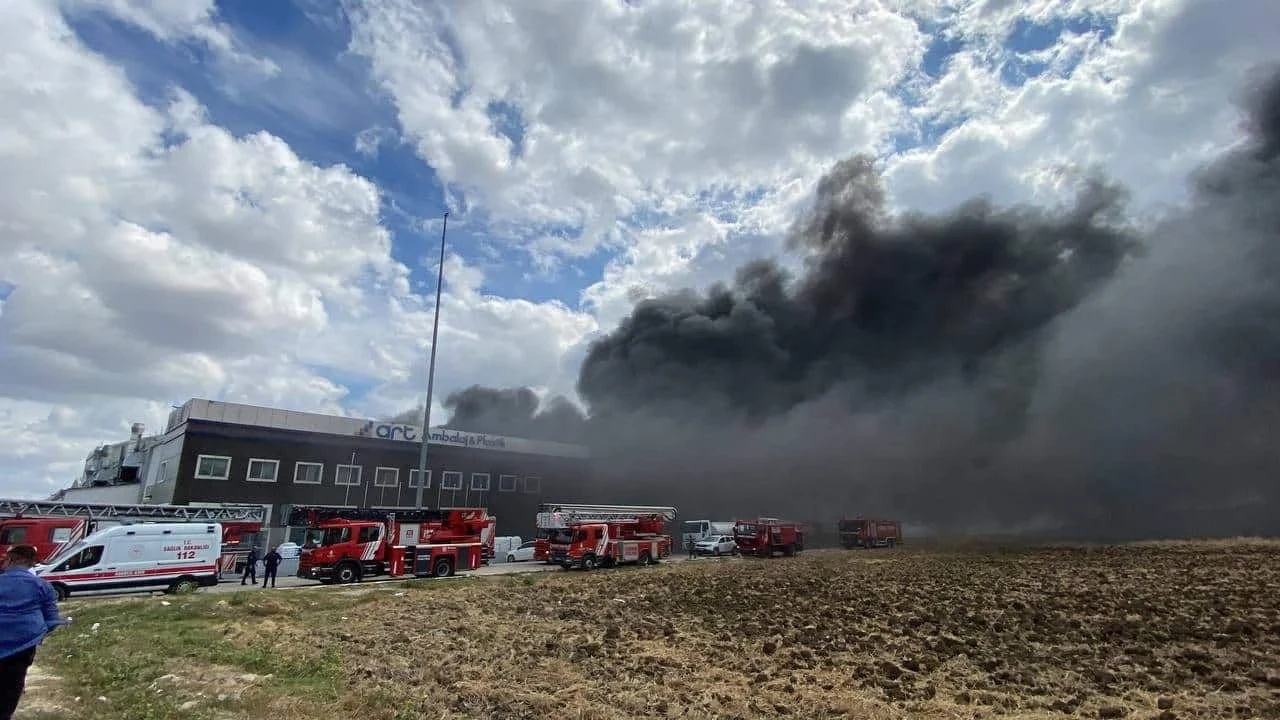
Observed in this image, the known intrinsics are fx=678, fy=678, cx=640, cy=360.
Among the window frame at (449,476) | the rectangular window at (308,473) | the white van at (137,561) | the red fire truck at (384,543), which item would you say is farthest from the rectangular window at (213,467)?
the white van at (137,561)

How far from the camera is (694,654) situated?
12.5 metres

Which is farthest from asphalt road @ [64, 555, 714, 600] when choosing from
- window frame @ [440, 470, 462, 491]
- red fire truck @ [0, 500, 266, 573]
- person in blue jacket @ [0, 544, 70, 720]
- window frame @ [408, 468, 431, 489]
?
person in blue jacket @ [0, 544, 70, 720]

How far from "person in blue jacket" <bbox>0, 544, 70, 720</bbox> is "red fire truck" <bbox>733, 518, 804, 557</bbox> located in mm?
42527

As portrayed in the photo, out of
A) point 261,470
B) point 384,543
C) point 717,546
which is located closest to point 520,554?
point 717,546

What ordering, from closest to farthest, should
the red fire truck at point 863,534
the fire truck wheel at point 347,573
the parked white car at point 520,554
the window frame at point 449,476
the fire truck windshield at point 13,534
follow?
the fire truck windshield at point 13,534, the fire truck wheel at point 347,573, the parked white car at point 520,554, the red fire truck at point 863,534, the window frame at point 449,476

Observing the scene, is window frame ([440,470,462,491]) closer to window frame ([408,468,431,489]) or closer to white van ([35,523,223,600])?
window frame ([408,468,431,489])

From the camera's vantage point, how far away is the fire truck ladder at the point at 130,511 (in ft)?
92.1

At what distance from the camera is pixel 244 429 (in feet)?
149

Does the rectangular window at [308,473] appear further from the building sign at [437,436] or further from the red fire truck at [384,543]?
the red fire truck at [384,543]

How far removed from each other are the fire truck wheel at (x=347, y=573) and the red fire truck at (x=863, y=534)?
125 feet

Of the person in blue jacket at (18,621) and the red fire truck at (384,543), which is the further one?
the red fire truck at (384,543)

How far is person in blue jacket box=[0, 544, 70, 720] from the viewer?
5.96 metres

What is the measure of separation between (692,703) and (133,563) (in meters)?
22.4

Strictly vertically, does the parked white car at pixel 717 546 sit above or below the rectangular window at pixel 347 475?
below
